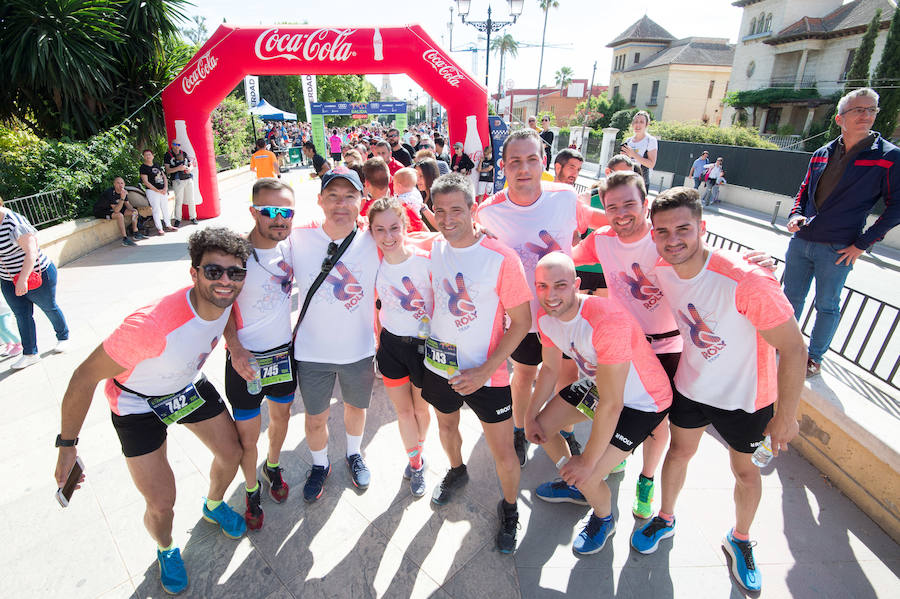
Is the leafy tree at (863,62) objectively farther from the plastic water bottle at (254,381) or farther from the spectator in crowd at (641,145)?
the plastic water bottle at (254,381)

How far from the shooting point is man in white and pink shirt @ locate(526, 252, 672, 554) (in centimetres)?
211

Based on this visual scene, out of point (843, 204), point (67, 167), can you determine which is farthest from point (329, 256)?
point (67, 167)

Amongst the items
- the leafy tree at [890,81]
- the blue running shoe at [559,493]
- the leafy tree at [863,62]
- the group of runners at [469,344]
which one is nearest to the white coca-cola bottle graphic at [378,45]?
the group of runners at [469,344]

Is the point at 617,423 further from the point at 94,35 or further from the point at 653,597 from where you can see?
the point at 94,35

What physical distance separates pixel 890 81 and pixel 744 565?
28.1m

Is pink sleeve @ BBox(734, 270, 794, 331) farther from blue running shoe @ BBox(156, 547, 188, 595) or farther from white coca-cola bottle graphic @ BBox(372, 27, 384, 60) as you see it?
white coca-cola bottle graphic @ BBox(372, 27, 384, 60)

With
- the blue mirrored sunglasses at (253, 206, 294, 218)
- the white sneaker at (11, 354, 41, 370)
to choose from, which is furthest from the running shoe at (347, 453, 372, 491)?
the white sneaker at (11, 354, 41, 370)

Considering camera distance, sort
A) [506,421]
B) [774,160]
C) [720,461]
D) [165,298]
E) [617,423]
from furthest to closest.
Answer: [774,160] → [720,461] → [506,421] → [617,423] → [165,298]

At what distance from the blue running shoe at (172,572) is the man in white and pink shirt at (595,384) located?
2049 mm

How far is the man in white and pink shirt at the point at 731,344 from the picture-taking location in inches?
77.9

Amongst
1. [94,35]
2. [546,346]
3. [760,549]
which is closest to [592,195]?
[546,346]

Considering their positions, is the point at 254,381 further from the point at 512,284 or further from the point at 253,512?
the point at 512,284

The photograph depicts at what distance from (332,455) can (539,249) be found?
218 cm

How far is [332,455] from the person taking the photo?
334cm
